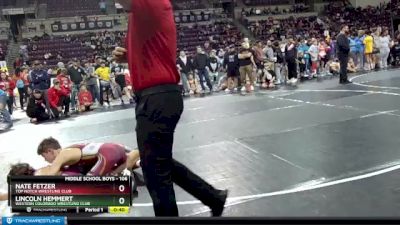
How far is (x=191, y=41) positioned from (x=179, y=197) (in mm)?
27193

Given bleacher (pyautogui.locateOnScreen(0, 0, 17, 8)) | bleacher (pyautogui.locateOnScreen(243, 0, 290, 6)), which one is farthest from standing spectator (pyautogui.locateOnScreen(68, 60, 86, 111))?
bleacher (pyautogui.locateOnScreen(243, 0, 290, 6))

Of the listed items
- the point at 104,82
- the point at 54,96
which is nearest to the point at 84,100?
the point at 54,96

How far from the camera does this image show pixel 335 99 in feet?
32.7

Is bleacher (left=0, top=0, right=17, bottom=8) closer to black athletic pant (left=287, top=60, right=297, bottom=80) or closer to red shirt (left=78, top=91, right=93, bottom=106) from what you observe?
red shirt (left=78, top=91, right=93, bottom=106)

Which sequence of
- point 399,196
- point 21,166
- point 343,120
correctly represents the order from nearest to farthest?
point 399,196 < point 21,166 < point 343,120

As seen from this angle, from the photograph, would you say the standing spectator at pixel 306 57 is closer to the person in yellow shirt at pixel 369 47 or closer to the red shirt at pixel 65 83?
the person in yellow shirt at pixel 369 47

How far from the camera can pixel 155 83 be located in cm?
267

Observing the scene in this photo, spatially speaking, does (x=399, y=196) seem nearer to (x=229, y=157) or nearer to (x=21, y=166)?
(x=229, y=157)

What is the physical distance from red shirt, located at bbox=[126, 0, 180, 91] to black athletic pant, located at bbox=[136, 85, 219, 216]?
7 centimetres

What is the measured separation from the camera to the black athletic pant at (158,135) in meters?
2.67

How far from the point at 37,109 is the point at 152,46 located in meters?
9.48

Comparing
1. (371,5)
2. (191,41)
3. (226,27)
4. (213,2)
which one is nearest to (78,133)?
(191,41)

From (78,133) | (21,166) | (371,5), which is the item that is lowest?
(78,133)
